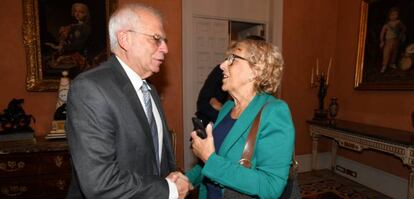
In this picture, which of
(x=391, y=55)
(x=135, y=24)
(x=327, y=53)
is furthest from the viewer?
(x=327, y=53)

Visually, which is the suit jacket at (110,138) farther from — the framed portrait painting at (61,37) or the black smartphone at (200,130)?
the framed portrait painting at (61,37)

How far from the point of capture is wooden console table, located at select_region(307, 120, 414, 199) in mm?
2848

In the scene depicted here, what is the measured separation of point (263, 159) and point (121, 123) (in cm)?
67

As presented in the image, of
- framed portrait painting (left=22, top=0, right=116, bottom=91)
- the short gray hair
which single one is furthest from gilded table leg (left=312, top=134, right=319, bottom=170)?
the short gray hair

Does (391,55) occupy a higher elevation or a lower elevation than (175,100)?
higher

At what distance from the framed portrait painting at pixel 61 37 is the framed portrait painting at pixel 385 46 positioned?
3.57 metres

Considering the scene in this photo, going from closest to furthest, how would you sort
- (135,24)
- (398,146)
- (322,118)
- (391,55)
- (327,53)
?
(135,24)
(398,146)
(391,55)
(322,118)
(327,53)

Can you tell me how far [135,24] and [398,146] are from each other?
3092mm

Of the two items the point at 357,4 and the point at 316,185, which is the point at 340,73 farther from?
the point at 316,185

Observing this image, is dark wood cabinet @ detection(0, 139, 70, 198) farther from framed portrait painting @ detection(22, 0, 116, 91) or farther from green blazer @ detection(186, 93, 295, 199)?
green blazer @ detection(186, 93, 295, 199)

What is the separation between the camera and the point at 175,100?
3598 millimetres

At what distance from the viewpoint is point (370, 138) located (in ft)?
10.5

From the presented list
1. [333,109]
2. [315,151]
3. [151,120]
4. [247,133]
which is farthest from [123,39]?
[315,151]

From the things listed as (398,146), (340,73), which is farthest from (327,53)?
(398,146)
